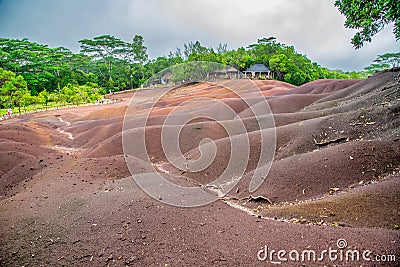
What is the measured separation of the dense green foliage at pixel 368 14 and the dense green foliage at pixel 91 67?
37.4 m

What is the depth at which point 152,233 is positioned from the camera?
525 cm

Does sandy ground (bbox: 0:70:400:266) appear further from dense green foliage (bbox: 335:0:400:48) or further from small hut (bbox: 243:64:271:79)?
small hut (bbox: 243:64:271:79)

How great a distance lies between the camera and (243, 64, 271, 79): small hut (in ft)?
→ 186

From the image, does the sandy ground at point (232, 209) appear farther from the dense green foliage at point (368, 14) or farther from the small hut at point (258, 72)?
the small hut at point (258, 72)

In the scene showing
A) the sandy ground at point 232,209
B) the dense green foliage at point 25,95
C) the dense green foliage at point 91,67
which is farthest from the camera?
the dense green foliage at point 91,67

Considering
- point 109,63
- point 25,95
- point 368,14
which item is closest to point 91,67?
point 109,63

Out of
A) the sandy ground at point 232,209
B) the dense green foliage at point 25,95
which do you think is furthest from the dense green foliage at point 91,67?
the sandy ground at point 232,209

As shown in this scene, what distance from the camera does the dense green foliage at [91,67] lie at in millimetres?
42125

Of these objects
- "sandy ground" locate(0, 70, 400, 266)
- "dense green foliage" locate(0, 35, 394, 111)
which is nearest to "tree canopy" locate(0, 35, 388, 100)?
"dense green foliage" locate(0, 35, 394, 111)

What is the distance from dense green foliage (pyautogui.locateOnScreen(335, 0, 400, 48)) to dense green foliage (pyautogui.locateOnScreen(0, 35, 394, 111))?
123 ft

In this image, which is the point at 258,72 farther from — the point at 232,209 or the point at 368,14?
the point at 232,209

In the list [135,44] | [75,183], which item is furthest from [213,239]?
Result: [135,44]

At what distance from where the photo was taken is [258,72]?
189ft

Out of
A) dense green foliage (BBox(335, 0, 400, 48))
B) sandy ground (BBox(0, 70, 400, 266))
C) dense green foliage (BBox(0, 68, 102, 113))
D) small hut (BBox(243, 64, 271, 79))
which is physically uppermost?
small hut (BBox(243, 64, 271, 79))
